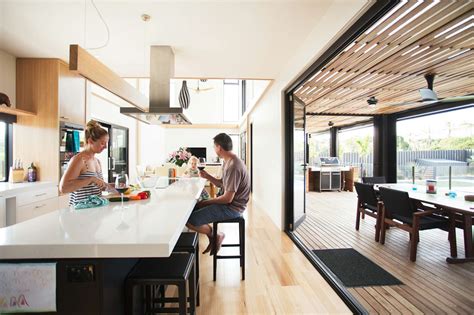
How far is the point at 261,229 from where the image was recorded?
3945 mm

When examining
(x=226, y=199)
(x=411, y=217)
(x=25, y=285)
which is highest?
(x=226, y=199)

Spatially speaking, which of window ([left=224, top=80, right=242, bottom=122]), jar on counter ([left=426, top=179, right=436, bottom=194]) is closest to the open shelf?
jar on counter ([left=426, top=179, right=436, bottom=194])

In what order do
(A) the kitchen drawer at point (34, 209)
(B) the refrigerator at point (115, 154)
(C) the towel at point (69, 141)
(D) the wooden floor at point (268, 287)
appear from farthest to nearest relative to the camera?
(B) the refrigerator at point (115, 154) → (C) the towel at point (69, 141) → (A) the kitchen drawer at point (34, 209) → (D) the wooden floor at point (268, 287)

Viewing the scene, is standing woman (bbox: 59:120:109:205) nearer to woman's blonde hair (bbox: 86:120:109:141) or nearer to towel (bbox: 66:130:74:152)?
woman's blonde hair (bbox: 86:120:109:141)

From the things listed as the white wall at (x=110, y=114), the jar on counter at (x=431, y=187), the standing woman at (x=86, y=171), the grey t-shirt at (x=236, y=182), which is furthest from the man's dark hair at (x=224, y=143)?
the jar on counter at (x=431, y=187)

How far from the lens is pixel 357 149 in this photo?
880cm

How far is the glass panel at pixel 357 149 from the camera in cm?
798

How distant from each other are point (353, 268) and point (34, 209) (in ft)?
12.3

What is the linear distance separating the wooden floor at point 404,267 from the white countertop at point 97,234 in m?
1.85

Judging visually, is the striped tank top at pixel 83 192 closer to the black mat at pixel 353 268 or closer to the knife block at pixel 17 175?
the knife block at pixel 17 175

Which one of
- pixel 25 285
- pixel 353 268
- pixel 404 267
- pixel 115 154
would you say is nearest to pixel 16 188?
pixel 25 285

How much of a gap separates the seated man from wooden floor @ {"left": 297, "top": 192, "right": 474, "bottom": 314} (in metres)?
1.32

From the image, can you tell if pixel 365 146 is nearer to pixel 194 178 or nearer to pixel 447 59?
pixel 447 59

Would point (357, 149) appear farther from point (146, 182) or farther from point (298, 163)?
point (146, 182)
